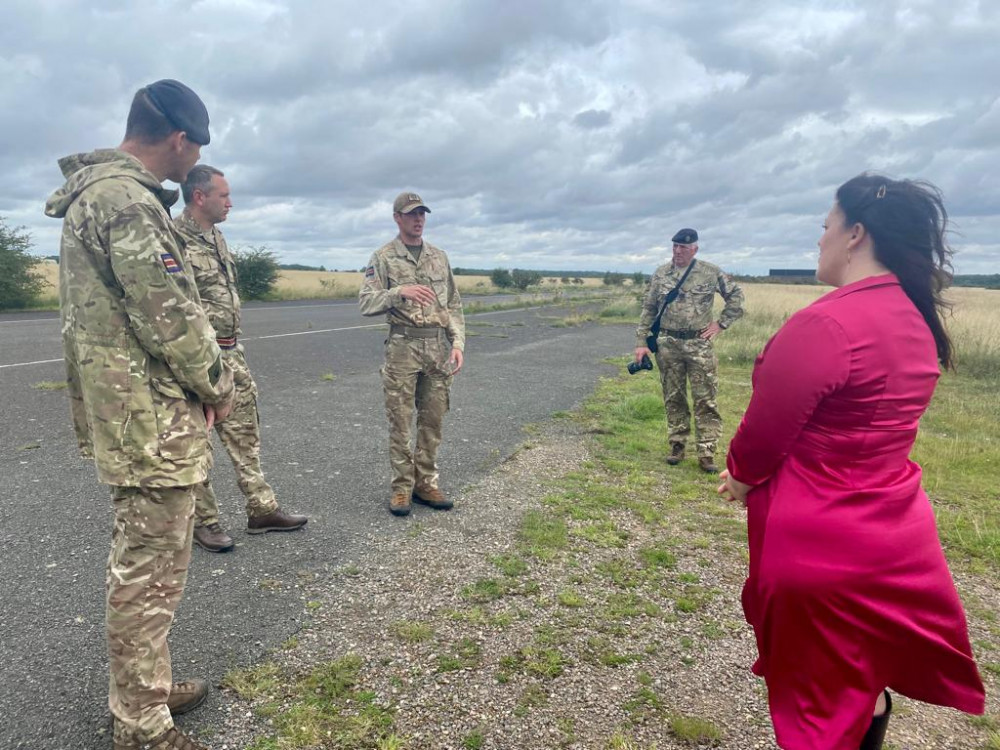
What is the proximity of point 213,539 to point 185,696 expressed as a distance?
1.45 m

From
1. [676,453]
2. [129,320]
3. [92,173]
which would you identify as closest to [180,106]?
[92,173]

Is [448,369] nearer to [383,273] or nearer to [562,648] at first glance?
[383,273]

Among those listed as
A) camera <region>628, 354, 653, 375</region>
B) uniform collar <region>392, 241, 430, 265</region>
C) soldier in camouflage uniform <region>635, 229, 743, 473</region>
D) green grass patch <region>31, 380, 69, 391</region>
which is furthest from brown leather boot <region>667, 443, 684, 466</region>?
green grass patch <region>31, 380, 69, 391</region>

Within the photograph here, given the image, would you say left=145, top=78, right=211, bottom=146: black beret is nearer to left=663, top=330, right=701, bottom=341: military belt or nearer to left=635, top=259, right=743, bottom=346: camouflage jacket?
left=635, top=259, right=743, bottom=346: camouflage jacket

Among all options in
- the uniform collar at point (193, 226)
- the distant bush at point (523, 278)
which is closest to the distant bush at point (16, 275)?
the uniform collar at point (193, 226)

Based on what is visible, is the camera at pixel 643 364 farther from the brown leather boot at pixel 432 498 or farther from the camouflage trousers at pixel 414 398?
the brown leather boot at pixel 432 498

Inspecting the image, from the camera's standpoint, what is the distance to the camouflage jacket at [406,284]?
4.22 m

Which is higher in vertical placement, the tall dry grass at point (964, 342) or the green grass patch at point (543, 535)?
the tall dry grass at point (964, 342)

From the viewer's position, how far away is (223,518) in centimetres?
412

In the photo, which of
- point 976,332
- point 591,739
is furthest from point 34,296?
point 976,332

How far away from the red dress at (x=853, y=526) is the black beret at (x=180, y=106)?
1.99 metres

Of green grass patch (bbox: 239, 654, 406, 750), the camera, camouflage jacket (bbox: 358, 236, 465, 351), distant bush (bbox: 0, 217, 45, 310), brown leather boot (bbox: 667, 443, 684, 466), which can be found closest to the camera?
green grass patch (bbox: 239, 654, 406, 750)

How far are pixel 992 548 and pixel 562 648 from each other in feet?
10.5

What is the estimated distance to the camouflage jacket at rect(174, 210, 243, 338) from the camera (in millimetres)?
3596
